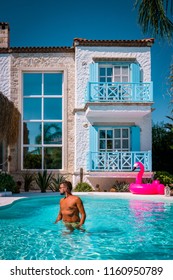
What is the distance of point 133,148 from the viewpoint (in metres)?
14.0

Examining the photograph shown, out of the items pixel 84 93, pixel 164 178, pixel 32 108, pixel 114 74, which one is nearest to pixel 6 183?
pixel 32 108

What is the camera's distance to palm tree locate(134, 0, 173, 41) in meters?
5.64

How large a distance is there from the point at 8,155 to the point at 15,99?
8.16ft

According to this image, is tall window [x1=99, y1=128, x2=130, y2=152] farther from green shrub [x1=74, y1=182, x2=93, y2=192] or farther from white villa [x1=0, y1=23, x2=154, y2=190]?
green shrub [x1=74, y1=182, x2=93, y2=192]

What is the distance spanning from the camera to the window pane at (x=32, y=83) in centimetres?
1492

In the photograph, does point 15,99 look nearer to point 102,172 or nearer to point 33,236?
point 102,172

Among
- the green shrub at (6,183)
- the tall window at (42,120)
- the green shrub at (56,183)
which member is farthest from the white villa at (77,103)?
the green shrub at (6,183)

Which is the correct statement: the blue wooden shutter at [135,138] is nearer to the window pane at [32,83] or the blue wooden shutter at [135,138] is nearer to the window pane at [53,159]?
the window pane at [53,159]

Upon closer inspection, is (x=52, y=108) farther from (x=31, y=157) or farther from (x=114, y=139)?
(x=114, y=139)

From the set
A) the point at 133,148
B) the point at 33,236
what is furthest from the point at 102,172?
the point at 33,236

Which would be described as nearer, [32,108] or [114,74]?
[114,74]

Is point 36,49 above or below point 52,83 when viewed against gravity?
above

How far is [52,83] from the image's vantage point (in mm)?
14961

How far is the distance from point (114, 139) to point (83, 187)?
2584mm
